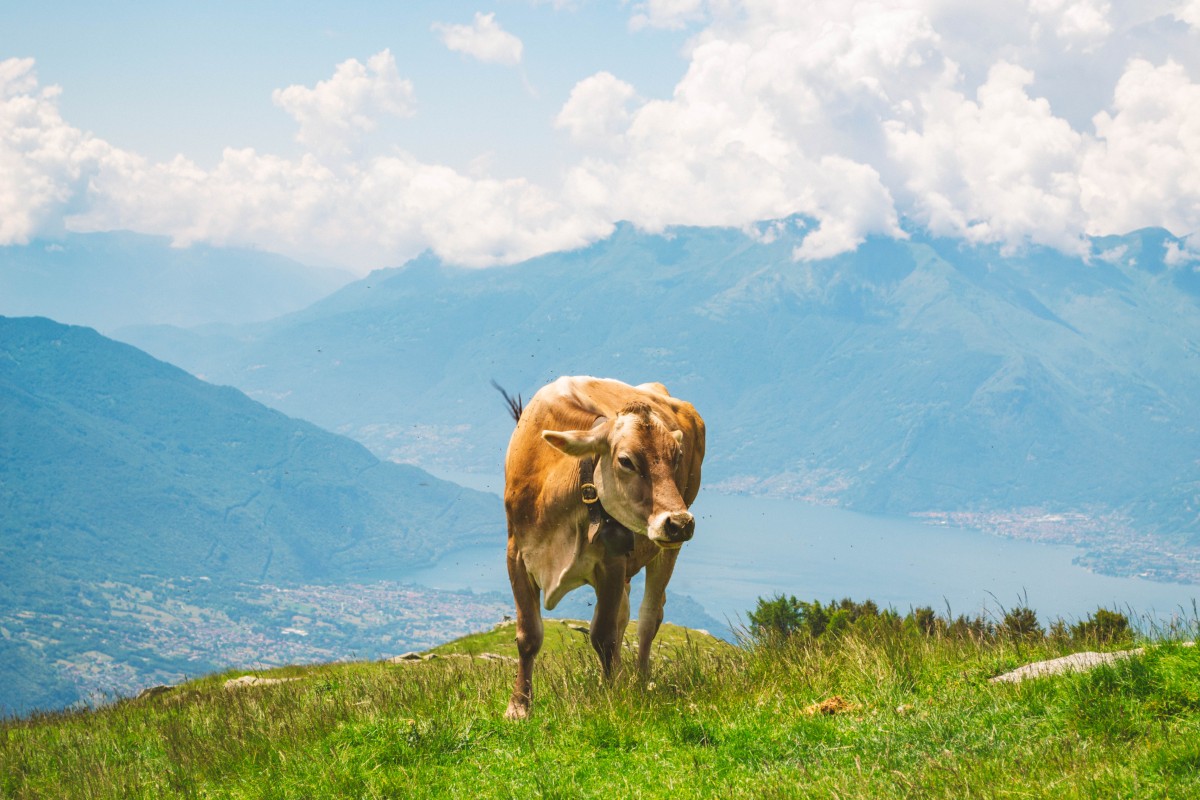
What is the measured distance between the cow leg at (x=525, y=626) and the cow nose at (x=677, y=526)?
5.78ft

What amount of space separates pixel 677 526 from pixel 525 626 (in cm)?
204

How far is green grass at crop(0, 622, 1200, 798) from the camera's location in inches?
232

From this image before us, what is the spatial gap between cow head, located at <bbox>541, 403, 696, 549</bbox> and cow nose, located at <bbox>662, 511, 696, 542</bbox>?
0.28ft

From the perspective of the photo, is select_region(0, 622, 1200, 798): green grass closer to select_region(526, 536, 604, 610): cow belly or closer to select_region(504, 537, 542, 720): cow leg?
select_region(504, 537, 542, 720): cow leg

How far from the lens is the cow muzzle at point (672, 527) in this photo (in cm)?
739

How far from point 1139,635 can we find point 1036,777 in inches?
187

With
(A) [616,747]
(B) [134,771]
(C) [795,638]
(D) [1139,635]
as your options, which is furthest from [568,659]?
(D) [1139,635]

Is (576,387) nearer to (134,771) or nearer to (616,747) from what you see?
(616,747)

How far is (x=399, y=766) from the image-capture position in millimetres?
6965

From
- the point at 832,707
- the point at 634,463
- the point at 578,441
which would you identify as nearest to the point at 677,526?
the point at 634,463

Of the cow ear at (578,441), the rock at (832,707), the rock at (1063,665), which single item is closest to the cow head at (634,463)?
the cow ear at (578,441)

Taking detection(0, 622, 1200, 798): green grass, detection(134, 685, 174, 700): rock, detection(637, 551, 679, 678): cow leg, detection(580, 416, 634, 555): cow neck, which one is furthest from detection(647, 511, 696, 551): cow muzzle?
detection(134, 685, 174, 700): rock

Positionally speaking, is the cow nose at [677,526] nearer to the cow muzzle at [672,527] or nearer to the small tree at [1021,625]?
the cow muzzle at [672,527]

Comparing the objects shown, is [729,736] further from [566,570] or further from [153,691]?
[153,691]
